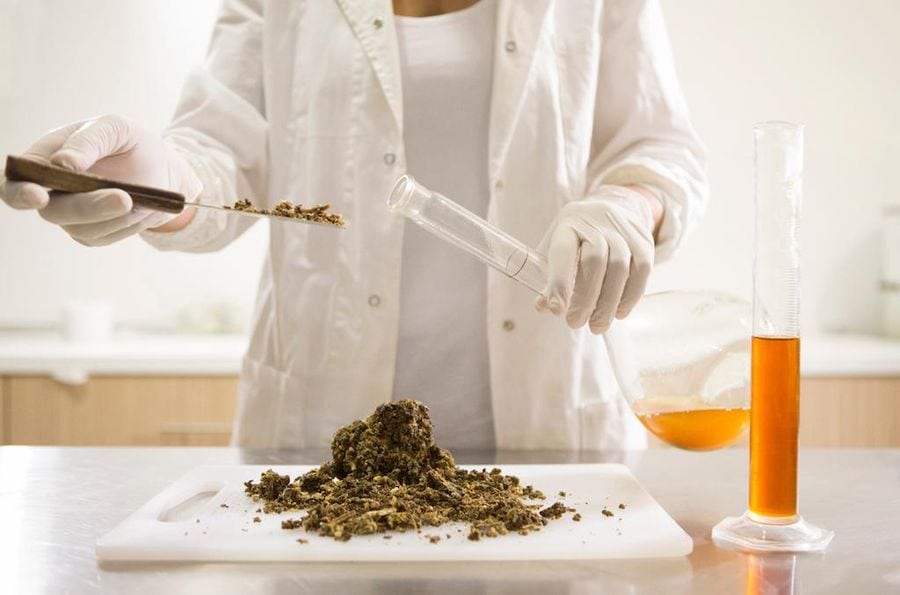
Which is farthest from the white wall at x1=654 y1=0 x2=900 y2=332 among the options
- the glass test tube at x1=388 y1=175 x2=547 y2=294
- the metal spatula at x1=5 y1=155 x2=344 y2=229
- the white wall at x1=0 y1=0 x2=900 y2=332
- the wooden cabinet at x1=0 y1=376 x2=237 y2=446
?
the metal spatula at x1=5 y1=155 x2=344 y2=229

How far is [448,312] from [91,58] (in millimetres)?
1959

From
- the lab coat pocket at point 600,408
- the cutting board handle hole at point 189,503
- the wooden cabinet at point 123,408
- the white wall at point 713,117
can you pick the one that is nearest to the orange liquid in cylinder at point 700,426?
the lab coat pocket at point 600,408

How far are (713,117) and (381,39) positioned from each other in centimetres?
178

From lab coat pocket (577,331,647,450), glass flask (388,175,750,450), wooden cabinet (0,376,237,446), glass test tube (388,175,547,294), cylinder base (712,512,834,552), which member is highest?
glass test tube (388,175,547,294)

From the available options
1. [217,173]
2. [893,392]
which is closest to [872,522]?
[217,173]

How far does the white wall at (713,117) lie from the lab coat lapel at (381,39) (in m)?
1.59

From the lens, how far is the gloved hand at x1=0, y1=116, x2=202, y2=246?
3.11ft

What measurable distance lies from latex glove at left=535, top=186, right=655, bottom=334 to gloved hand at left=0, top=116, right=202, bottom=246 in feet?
1.43

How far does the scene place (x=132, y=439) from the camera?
2.48m

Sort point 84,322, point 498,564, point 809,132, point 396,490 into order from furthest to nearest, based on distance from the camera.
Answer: point 809,132 < point 84,322 < point 396,490 < point 498,564

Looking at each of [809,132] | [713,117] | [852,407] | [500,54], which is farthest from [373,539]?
[809,132]

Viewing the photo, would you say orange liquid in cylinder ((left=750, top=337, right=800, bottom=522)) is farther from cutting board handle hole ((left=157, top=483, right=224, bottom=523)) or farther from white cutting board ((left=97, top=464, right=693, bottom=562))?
cutting board handle hole ((left=157, top=483, right=224, bottom=523))

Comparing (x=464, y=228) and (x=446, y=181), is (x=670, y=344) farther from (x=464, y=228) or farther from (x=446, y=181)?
(x=446, y=181)

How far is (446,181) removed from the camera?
1.50 metres
